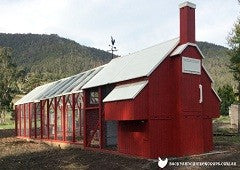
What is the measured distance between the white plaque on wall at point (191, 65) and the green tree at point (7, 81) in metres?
70.0

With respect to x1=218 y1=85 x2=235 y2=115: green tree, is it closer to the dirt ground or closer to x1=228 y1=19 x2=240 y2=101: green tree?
x1=228 y1=19 x2=240 y2=101: green tree

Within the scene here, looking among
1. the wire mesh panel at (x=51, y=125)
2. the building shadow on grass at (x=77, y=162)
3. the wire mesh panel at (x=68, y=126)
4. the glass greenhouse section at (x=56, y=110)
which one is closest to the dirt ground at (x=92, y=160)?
the building shadow on grass at (x=77, y=162)

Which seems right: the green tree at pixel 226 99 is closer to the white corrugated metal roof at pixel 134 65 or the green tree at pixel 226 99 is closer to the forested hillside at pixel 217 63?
the white corrugated metal roof at pixel 134 65

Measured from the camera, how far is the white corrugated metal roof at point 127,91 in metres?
21.8

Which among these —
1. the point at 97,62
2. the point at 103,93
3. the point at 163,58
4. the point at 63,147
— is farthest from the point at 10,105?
the point at 97,62

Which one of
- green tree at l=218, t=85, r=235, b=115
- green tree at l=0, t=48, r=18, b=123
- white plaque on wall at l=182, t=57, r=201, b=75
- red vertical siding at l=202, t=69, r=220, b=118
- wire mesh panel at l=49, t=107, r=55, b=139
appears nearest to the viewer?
white plaque on wall at l=182, t=57, r=201, b=75

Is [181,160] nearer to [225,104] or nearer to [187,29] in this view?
[187,29]

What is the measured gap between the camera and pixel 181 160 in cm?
2123

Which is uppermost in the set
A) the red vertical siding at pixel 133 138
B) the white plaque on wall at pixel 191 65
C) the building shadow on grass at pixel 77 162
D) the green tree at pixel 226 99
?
the white plaque on wall at pixel 191 65

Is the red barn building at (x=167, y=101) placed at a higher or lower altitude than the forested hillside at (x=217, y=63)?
lower

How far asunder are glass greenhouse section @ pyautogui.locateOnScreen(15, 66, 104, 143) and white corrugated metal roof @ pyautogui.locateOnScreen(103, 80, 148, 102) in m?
5.80

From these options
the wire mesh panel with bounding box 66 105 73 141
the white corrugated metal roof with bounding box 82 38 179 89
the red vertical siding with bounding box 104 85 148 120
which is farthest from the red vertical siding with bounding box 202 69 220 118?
the wire mesh panel with bounding box 66 105 73 141

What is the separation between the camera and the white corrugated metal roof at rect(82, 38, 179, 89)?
22828 millimetres

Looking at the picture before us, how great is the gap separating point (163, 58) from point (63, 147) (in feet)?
44.3
